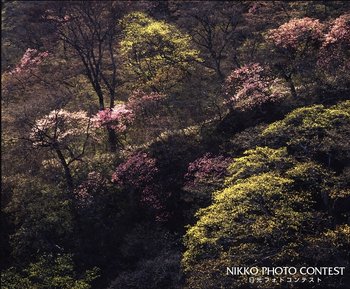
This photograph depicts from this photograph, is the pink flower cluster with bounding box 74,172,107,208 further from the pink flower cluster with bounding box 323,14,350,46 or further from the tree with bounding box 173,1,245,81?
the pink flower cluster with bounding box 323,14,350,46

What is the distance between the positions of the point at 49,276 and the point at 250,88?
20.3 m

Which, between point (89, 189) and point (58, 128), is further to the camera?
point (89, 189)

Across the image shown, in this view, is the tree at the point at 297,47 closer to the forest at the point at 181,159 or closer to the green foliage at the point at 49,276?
the forest at the point at 181,159

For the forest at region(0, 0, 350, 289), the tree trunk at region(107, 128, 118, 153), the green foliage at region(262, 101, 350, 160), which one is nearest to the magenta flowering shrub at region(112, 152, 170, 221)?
the forest at region(0, 0, 350, 289)

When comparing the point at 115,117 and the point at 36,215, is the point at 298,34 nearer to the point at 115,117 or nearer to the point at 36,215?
Answer: the point at 115,117

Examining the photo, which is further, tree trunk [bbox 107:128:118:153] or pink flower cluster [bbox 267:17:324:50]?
tree trunk [bbox 107:128:118:153]

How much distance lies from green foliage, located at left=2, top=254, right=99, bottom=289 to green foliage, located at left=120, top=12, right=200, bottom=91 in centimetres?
1922

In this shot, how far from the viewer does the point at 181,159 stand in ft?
109

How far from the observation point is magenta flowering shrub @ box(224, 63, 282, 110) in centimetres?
3278

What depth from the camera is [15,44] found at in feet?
180

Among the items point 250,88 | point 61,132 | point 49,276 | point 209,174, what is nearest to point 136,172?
point 209,174

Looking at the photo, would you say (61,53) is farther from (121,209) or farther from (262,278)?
(262,278)

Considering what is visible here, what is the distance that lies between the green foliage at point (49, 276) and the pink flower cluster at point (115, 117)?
1125cm

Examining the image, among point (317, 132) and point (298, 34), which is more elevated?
point (298, 34)
